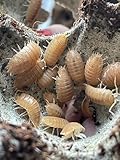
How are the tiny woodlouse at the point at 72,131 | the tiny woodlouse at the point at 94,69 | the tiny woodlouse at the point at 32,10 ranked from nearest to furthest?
the tiny woodlouse at the point at 72,131 → the tiny woodlouse at the point at 94,69 → the tiny woodlouse at the point at 32,10

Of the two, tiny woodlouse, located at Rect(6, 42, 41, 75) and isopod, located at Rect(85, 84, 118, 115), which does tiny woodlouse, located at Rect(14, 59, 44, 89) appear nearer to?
tiny woodlouse, located at Rect(6, 42, 41, 75)

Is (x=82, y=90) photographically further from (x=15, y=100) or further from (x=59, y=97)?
(x=15, y=100)

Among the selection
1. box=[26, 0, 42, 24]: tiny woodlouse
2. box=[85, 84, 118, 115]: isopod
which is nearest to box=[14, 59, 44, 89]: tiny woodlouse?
box=[85, 84, 118, 115]: isopod

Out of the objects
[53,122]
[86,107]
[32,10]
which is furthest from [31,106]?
[32,10]

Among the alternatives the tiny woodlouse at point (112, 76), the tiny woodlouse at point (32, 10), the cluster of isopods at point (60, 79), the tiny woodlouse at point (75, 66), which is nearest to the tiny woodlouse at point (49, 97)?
the cluster of isopods at point (60, 79)

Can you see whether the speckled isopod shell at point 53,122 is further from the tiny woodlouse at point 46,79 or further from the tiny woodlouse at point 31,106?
the tiny woodlouse at point 46,79

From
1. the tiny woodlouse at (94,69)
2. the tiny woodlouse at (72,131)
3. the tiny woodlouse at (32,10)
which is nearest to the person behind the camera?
the tiny woodlouse at (72,131)

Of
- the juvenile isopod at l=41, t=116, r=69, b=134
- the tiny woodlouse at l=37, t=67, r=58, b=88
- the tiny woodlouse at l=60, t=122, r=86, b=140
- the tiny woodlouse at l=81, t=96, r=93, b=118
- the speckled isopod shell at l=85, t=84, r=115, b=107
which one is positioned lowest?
the juvenile isopod at l=41, t=116, r=69, b=134
